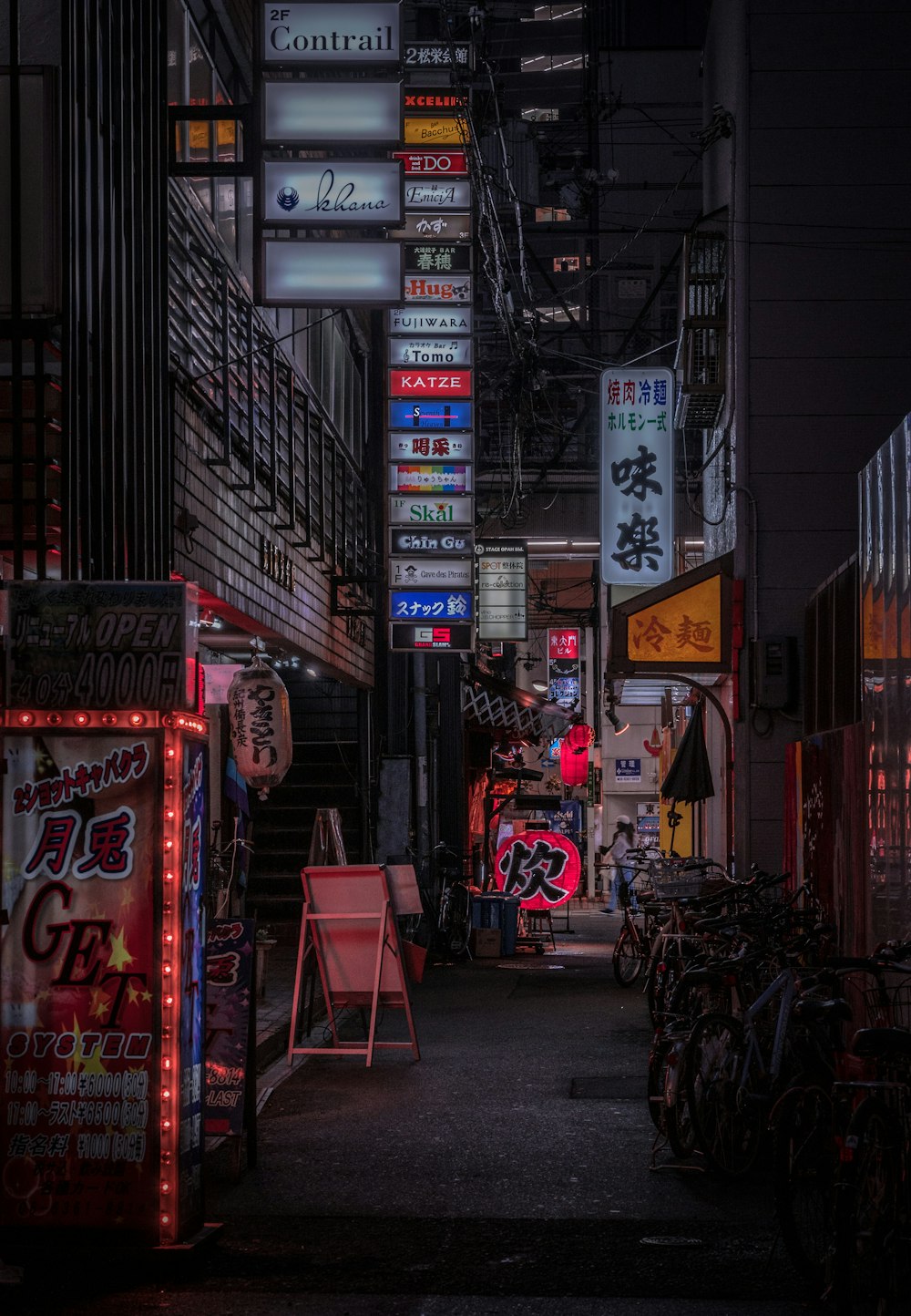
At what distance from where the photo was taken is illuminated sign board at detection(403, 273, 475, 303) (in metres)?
17.9

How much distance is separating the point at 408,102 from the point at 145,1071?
47.0ft

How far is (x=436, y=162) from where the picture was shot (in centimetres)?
1725

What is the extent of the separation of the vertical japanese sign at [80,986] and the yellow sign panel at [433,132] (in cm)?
1279

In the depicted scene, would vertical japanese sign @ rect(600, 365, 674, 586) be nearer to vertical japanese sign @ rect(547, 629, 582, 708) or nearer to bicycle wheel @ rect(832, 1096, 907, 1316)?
bicycle wheel @ rect(832, 1096, 907, 1316)

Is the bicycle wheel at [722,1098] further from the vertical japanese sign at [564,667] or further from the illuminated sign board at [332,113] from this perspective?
the vertical japanese sign at [564,667]

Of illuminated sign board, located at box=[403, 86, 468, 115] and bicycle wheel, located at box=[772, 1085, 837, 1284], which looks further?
illuminated sign board, located at box=[403, 86, 468, 115]

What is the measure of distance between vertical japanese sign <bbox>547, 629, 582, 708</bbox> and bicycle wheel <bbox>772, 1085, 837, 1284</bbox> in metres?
41.0

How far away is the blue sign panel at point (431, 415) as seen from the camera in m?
18.3

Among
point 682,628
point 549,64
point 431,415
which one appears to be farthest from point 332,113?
point 549,64

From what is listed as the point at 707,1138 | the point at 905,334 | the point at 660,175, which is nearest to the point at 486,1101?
the point at 707,1138

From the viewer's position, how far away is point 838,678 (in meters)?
11.7

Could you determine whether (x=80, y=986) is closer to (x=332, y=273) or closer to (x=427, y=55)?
(x=332, y=273)

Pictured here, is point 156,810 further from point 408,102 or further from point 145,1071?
point 408,102

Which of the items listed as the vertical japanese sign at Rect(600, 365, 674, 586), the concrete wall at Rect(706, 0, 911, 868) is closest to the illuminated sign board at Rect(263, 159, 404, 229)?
the concrete wall at Rect(706, 0, 911, 868)
